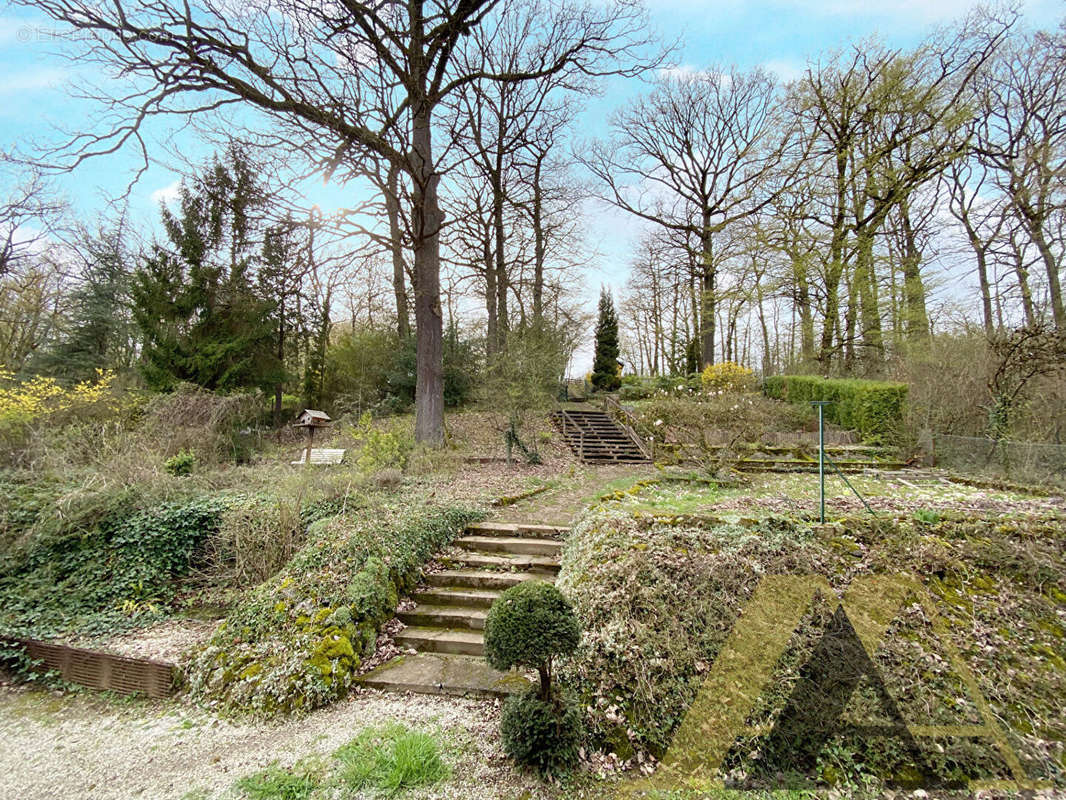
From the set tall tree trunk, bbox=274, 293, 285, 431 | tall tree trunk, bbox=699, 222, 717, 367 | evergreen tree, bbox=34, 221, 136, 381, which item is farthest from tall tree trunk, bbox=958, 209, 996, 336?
evergreen tree, bbox=34, 221, 136, 381

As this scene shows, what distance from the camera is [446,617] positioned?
485 cm

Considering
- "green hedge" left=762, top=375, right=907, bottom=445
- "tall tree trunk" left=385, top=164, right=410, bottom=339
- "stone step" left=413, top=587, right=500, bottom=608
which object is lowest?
"stone step" left=413, top=587, right=500, bottom=608

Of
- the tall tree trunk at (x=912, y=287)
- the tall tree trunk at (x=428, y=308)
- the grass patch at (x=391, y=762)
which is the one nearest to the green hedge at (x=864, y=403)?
the tall tree trunk at (x=912, y=287)

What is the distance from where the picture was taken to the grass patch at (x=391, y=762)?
9.73ft

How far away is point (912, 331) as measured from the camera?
48.1 ft

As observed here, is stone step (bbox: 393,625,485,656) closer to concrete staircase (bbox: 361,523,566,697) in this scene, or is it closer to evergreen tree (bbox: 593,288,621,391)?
concrete staircase (bbox: 361,523,566,697)

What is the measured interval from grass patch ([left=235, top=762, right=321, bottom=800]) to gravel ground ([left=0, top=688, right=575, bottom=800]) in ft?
0.29

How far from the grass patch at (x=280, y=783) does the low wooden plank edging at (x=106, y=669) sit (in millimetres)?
2019

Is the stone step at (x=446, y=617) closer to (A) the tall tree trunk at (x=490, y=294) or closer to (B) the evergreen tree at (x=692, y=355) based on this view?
(A) the tall tree trunk at (x=490, y=294)

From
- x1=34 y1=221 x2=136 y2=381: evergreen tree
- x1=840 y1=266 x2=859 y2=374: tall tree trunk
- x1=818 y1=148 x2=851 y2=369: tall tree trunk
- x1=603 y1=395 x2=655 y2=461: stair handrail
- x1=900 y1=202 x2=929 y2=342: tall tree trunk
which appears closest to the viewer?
x1=603 y1=395 x2=655 y2=461: stair handrail

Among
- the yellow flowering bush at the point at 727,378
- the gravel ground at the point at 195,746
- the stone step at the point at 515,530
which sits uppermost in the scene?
the yellow flowering bush at the point at 727,378

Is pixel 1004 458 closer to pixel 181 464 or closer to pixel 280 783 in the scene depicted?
pixel 280 783

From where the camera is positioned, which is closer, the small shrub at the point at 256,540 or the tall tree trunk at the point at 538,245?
the small shrub at the point at 256,540

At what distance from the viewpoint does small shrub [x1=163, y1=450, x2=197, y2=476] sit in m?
8.20
